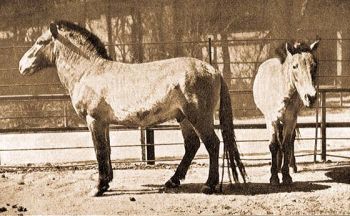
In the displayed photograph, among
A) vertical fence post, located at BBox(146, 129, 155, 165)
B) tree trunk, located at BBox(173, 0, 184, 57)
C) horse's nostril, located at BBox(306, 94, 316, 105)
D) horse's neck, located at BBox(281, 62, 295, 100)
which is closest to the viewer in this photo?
horse's nostril, located at BBox(306, 94, 316, 105)

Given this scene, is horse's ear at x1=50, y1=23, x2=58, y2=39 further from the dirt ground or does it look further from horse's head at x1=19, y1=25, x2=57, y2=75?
the dirt ground

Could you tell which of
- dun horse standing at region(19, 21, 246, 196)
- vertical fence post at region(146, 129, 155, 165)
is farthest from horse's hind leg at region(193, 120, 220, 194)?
vertical fence post at region(146, 129, 155, 165)

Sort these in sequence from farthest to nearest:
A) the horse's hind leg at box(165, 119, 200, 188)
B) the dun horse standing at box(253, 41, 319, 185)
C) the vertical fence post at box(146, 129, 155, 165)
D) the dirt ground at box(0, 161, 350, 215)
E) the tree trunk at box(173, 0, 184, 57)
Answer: the tree trunk at box(173, 0, 184, 57) → the vertical fence post at box(146, 129, 155, 165) → the horse's hind leg at box(165, 119, 200, 188) → the dun horse standing at box(253, 41, 319, 185) → the dirt ground at box(0, 161, 350, 215)

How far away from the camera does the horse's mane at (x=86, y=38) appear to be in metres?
6.27

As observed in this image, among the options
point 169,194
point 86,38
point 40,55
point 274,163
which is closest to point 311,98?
point 274,163

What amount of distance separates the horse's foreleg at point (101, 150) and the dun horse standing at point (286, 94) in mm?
2045

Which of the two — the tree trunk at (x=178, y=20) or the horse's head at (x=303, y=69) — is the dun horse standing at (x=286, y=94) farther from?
the tree trunk at (x=178, y=20)

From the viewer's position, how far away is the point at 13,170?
7598 millimetres

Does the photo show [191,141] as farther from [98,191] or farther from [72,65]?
[72,65]

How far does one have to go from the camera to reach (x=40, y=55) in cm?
642

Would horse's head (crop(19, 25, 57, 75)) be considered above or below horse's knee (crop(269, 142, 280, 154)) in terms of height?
above

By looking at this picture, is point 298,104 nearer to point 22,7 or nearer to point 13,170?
point 13,170

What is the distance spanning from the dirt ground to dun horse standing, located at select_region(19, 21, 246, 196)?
10.7 inches

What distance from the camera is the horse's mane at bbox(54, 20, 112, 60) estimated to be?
20.6 ft
